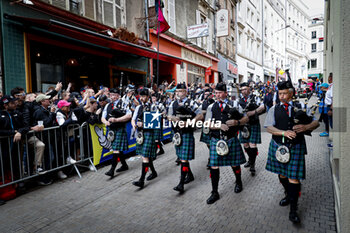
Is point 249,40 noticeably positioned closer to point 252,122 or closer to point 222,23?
point 222,23

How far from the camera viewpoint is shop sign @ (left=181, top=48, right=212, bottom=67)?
54.3 ft

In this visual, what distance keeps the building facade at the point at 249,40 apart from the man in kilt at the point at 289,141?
932 inches

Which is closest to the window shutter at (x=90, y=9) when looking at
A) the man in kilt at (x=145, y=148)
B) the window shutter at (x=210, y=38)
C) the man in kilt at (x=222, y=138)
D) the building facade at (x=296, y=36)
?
the man in kilt at (x=145, y=148)

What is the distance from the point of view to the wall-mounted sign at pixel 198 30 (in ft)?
47.9

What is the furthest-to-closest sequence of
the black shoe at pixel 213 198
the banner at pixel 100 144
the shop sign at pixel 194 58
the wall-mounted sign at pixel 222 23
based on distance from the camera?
the wall-mounted sign at pixel 222 23, the shop sign at pixel 194 58, the banner at pixel 100 144, the black shoe at pixel 213 198

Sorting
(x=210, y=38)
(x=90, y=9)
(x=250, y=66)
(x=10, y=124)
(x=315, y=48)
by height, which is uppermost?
(x=315, y=48)

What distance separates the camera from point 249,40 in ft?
93.5

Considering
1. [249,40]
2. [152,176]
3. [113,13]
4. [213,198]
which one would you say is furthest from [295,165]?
[249,40]

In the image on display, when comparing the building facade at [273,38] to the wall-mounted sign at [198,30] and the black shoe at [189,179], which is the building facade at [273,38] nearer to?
the wall-mounted sign at [198,30]

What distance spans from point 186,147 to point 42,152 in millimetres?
2959

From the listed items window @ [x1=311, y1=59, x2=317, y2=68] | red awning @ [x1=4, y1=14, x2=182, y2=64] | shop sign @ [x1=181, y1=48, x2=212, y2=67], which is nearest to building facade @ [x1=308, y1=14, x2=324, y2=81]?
window @ [x1=311, y1=59, x2=317, y2=68]

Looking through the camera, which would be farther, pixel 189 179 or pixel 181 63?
pixel 181 63

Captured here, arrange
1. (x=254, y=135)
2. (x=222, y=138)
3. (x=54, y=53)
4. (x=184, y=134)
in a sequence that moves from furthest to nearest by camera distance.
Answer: (x=54, y=53)
(x=254, y=135)
(x=184, y=134)
(x=222, y=138)

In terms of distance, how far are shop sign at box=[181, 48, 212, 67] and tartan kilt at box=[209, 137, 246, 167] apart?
1318 centimetres
